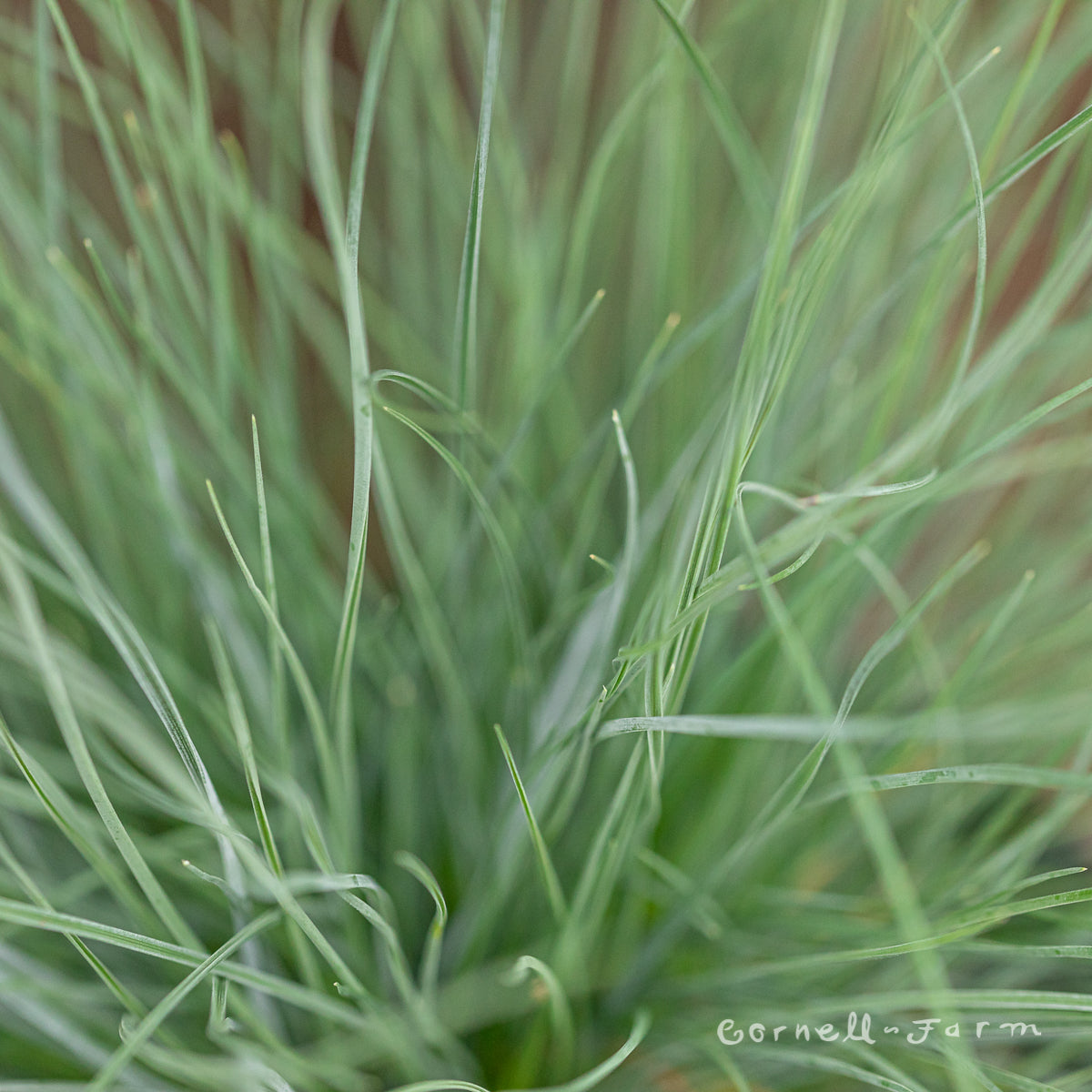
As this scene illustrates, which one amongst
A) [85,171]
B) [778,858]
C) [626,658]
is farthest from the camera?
[85,171]

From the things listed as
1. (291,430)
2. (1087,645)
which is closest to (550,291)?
(291,430)

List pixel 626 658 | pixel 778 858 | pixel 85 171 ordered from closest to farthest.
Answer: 1. pixel 626 658
2. pixel 778 858
3. pixel 85 171

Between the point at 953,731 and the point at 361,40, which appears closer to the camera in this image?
the point at 953,731

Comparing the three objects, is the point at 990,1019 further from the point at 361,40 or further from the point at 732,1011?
the point at 361,40

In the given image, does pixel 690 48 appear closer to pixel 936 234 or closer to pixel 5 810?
pixel 936 234

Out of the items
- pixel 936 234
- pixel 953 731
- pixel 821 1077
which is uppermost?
pixel 936 234

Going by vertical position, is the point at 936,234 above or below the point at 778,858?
above
